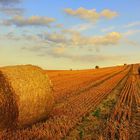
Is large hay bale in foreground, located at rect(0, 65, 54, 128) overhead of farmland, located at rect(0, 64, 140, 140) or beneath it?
overhead

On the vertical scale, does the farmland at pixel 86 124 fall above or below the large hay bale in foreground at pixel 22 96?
below

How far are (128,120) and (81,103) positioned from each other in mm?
4236

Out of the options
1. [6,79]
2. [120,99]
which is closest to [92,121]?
[6,79]

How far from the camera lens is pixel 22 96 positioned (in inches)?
435

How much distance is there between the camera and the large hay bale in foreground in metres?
10.9

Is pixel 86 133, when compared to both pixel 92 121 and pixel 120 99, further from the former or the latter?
pixel 120 99

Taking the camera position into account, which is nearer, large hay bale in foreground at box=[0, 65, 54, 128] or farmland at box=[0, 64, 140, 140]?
farmland at box=[0, 64, 140, 140]

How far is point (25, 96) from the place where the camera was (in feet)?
36.7

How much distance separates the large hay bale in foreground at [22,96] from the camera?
10.9 m

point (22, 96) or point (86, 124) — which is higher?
point (22, 96)

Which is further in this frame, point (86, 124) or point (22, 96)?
point (86, 124)

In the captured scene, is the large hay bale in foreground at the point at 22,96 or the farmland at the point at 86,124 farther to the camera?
the large hay bale in foreground at the point at 22,96

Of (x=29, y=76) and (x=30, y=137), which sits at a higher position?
(x=29, y=76)

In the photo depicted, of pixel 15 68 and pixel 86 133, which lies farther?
pixel 15 68
